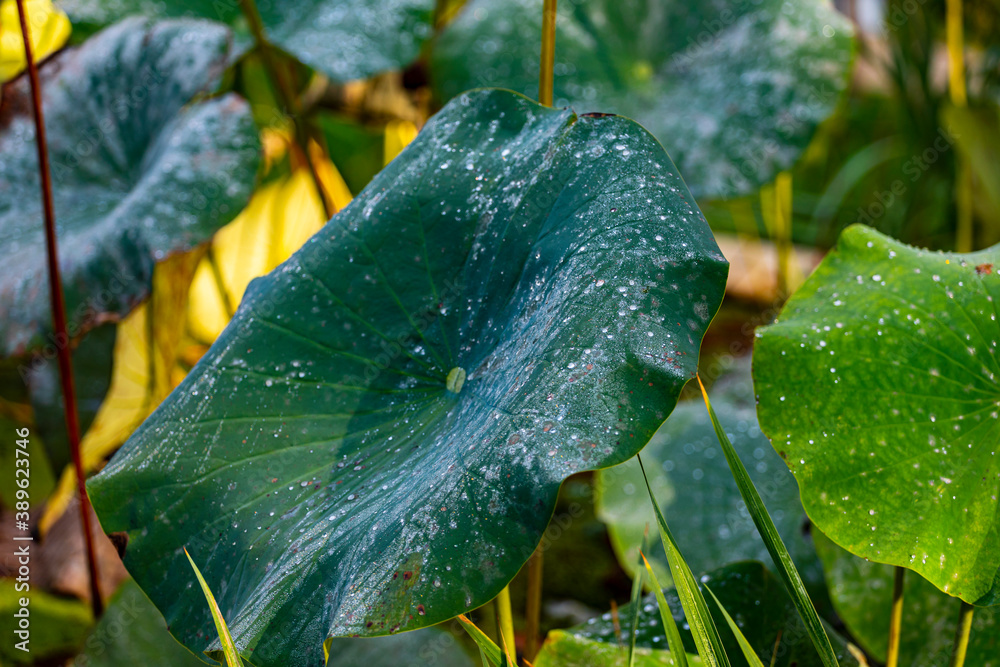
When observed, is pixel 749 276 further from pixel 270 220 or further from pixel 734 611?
pixel 734 611

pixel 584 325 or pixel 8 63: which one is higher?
pixel 8 63

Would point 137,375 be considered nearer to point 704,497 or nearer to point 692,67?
point 704,497

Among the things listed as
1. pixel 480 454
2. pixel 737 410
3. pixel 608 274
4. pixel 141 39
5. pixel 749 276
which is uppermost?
pixel 141 39

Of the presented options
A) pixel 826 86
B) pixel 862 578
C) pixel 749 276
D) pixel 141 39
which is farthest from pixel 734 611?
pixel 749 276

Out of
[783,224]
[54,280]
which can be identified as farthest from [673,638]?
[783,224]

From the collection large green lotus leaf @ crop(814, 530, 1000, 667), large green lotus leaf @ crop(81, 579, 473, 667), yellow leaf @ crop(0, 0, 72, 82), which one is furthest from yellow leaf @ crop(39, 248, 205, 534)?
large green lotus leaf @ crop(814, 530, 1000, 667)

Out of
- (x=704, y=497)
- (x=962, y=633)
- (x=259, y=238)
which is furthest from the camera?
(x=259, y=238)

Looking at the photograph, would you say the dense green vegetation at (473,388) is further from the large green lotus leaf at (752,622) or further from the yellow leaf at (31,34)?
the yellow leaf at (31,34)
